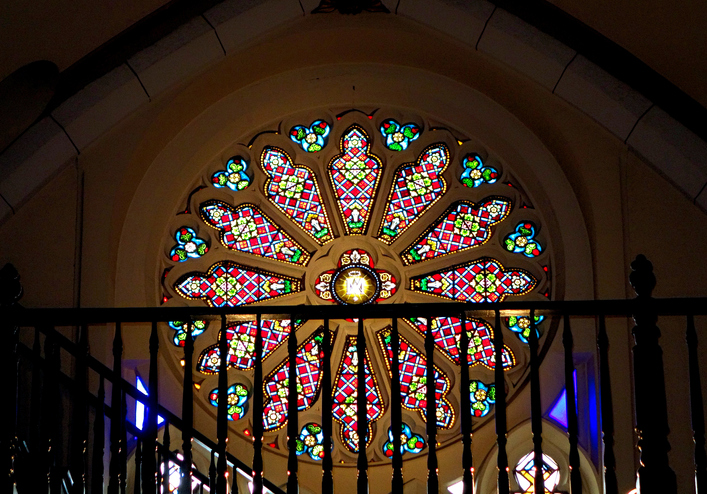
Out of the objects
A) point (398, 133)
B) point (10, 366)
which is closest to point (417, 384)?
point (398, 133)

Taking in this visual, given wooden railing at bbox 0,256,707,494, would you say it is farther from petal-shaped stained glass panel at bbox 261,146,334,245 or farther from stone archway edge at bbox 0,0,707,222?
petal-shaped stained glass panel at bbox 261,146,334,245

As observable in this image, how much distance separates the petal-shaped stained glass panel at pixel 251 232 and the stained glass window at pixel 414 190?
624mm

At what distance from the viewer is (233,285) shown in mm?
7082

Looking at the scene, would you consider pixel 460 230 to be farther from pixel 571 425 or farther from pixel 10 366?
pixel 10 366

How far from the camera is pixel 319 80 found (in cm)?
722

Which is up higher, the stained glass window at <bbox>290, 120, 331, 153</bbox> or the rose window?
the stained glass window at <bbox>290, 120, 331, 153</bbox>

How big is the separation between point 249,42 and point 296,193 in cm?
123

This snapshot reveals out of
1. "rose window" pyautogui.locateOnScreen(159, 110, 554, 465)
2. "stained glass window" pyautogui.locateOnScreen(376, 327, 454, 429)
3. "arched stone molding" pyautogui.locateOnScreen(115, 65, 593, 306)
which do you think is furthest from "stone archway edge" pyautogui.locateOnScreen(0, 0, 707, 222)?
"stained glass window" pyautogui.locateOnScreen(376, 327, 454, 429)

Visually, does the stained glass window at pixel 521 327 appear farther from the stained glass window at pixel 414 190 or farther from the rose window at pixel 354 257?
the stained glass window at pixel 414 190

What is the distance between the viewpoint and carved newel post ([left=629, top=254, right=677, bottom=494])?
131 inches

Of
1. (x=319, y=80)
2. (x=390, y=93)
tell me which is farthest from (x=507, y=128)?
(x=319, y=80)

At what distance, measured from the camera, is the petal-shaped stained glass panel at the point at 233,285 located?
277 inches

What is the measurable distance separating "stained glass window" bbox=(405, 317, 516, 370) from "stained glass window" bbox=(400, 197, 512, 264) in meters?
0.49

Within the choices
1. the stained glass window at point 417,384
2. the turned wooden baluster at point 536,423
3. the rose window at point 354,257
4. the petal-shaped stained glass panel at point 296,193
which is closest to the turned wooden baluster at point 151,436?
the turned wooden baluster at point 536,423
